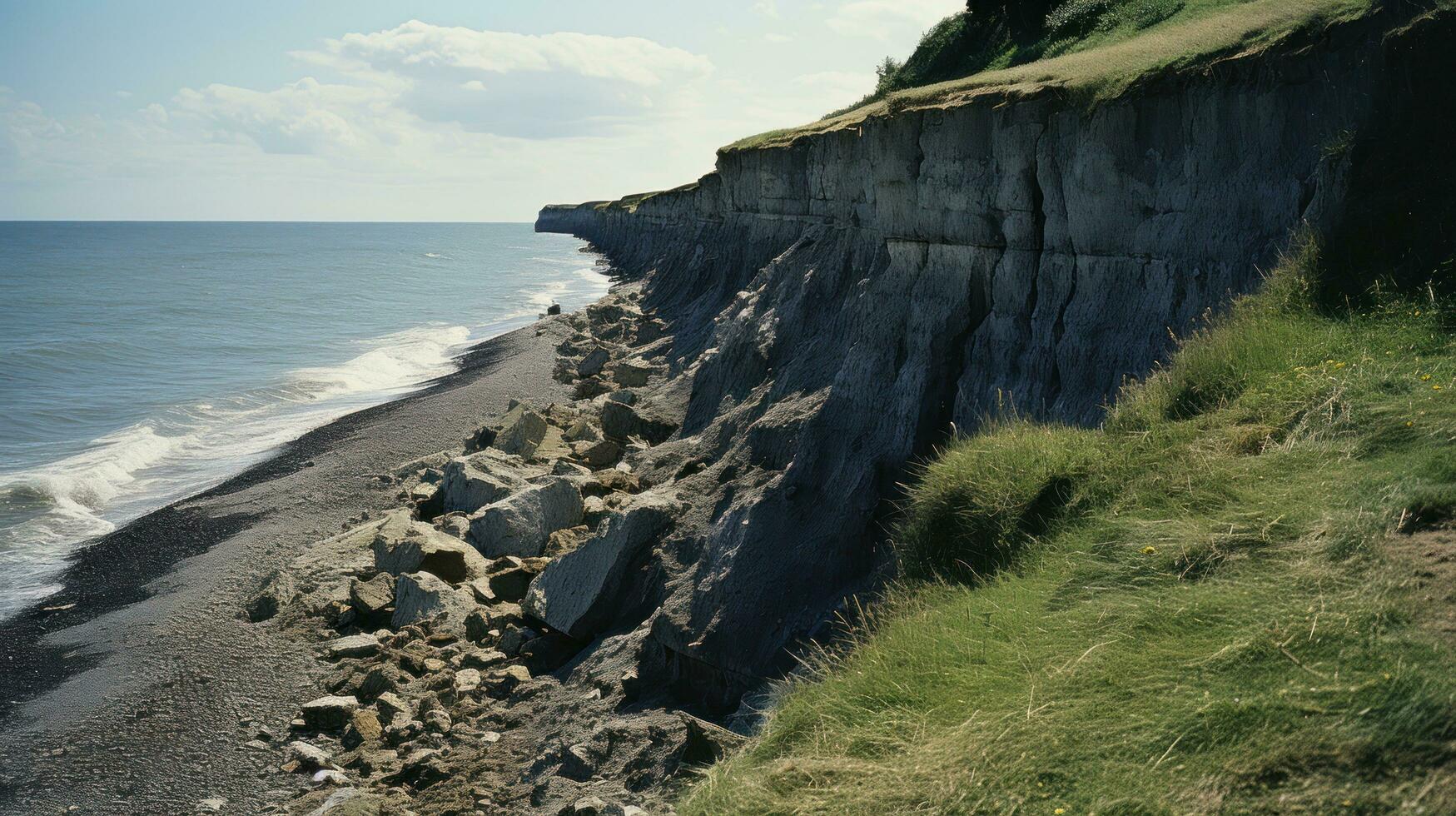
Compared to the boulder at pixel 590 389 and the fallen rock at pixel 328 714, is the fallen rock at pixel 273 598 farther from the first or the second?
the boulder at pixel 590 389

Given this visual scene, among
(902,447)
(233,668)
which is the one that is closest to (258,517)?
(233,668)

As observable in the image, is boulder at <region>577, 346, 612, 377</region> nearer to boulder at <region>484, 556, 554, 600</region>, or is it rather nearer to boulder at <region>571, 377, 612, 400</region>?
boulder at <region>571, 377, 612, 400</region>

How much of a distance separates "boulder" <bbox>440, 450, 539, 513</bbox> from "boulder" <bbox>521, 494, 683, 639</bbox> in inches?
175

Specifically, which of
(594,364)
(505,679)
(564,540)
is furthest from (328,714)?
(594,364)

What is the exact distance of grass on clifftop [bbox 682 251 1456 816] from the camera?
387 centimetres

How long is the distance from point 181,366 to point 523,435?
2472 cm

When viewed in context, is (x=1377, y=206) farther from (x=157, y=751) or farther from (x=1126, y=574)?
(x=157, y=751)

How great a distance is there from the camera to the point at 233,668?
12211 millimetres

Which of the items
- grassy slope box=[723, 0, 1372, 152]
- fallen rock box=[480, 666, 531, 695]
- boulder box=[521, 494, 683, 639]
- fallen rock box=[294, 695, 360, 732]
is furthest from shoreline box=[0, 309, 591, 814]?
grassy slope box=[723, 0, 1372, 152]

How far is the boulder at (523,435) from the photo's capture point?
18.7 meters

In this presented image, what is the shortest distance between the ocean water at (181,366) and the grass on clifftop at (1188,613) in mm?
14885

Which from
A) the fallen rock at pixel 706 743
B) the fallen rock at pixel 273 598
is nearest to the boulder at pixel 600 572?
the fallen rock at pixel 706 743

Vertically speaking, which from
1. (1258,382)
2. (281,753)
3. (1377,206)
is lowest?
(281,753)

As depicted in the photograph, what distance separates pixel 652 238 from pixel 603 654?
54007mm
